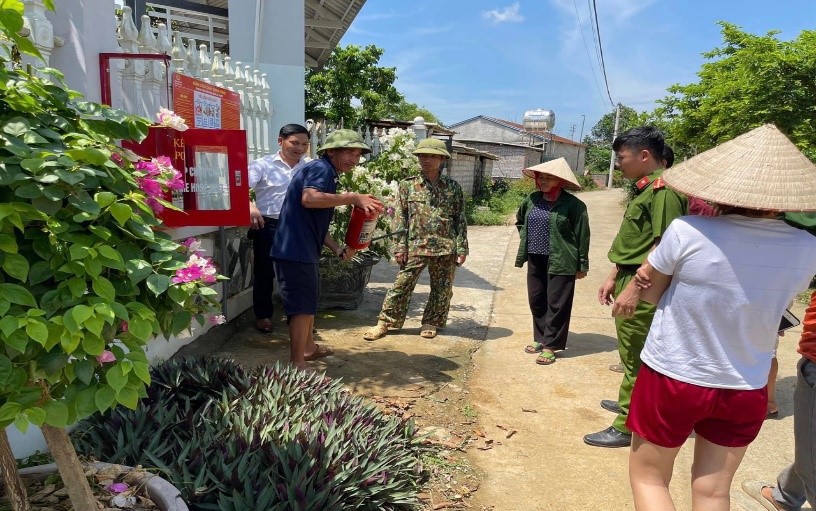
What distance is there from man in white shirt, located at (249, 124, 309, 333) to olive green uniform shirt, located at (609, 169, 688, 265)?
2612 millimetres

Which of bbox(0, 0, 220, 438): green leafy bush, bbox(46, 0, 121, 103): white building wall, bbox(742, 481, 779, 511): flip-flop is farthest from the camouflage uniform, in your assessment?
bbox(0, 0, 220, 438): green leafy bush

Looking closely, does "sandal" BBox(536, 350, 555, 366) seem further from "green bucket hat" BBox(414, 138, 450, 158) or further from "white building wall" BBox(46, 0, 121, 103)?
"white building wall" BBox(46, 0, 121, 103)

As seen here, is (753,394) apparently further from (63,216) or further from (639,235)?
(63,216)

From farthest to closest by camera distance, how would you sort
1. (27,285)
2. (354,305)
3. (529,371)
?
1. (354,305)
2. (529,371)
3. (27,285)

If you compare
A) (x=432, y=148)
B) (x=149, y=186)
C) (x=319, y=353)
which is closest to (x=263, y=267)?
(x=319, y=353)

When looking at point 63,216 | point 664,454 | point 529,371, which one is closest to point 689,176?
point 664,454

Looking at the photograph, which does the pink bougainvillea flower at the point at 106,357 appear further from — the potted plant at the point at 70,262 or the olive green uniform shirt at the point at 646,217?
the olive green uniform shirt at the point at 646,217

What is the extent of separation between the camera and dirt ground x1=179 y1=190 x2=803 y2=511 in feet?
9.48

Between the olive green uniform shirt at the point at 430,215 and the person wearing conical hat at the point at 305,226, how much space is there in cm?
98

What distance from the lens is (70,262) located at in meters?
1.32

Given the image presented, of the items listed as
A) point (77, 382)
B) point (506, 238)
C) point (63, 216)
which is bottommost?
point (506, 238)

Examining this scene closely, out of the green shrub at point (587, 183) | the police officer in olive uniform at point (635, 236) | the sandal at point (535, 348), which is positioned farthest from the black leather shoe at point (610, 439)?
the green shrub at point (587, 183)

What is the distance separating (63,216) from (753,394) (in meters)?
2.22

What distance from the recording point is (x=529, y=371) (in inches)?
176
